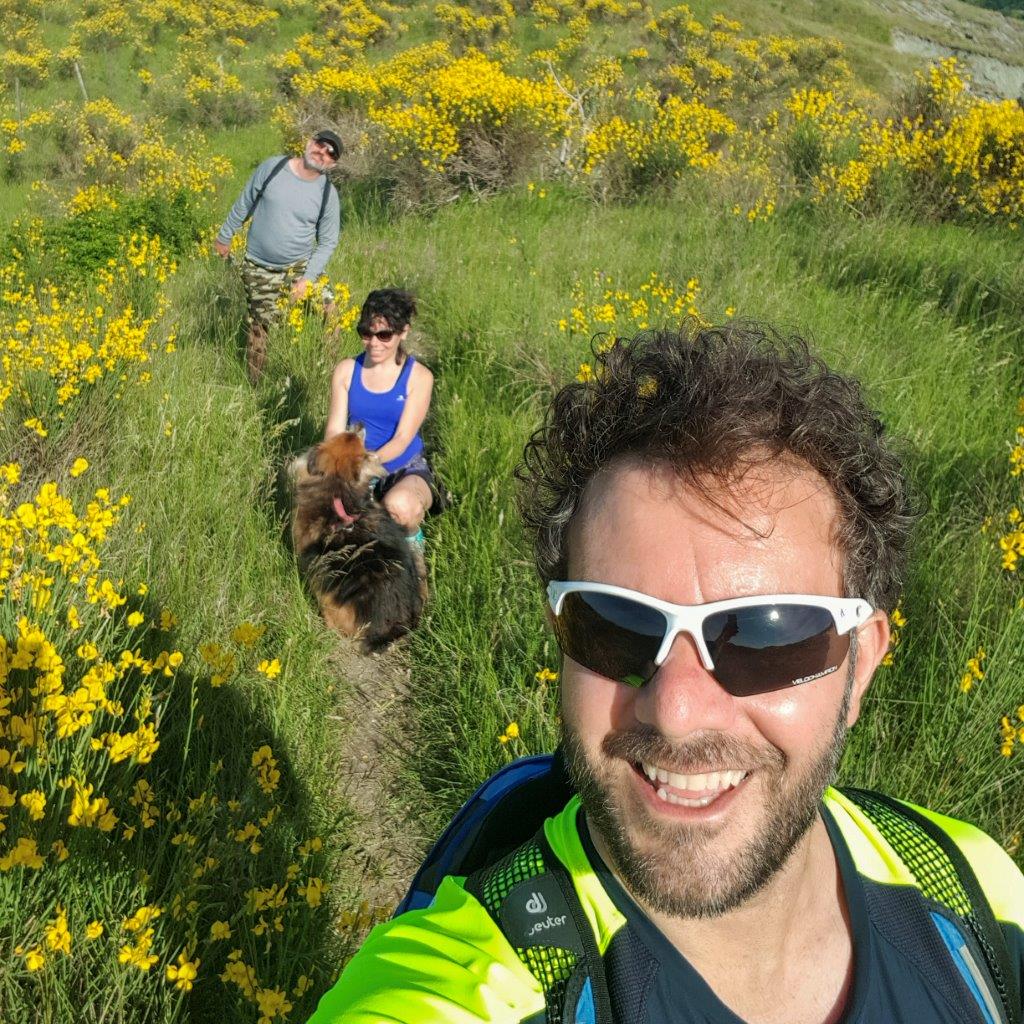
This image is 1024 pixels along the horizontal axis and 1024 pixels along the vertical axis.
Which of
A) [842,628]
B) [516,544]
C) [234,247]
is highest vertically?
[842,628]

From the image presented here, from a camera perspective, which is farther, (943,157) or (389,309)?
(943,157)

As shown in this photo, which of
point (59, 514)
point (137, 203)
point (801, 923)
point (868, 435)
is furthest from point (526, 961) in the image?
point (137, 203)

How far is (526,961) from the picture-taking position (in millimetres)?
1107

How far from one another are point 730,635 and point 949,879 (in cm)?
60

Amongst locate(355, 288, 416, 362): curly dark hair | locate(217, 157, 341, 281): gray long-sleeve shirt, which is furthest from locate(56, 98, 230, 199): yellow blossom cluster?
locate(355, 288, 416, 362): curly dark hair

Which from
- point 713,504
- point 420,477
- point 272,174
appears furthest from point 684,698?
point 272,174

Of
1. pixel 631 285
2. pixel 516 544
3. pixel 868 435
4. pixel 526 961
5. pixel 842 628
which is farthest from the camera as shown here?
pixel 631 285

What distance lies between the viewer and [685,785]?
3.86ft

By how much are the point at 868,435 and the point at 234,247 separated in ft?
21.5

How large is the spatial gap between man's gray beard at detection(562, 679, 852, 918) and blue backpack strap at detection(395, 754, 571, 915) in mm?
262

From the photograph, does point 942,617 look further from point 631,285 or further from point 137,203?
point 137,203

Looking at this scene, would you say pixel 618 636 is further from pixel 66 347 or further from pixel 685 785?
pixel 66 347

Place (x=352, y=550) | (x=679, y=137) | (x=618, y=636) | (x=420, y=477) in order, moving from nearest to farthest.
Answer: (x=618, y=636)
(x=352, y=550)
(x=420, y=477)
(x=679, y=137)

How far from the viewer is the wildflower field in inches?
80.7
